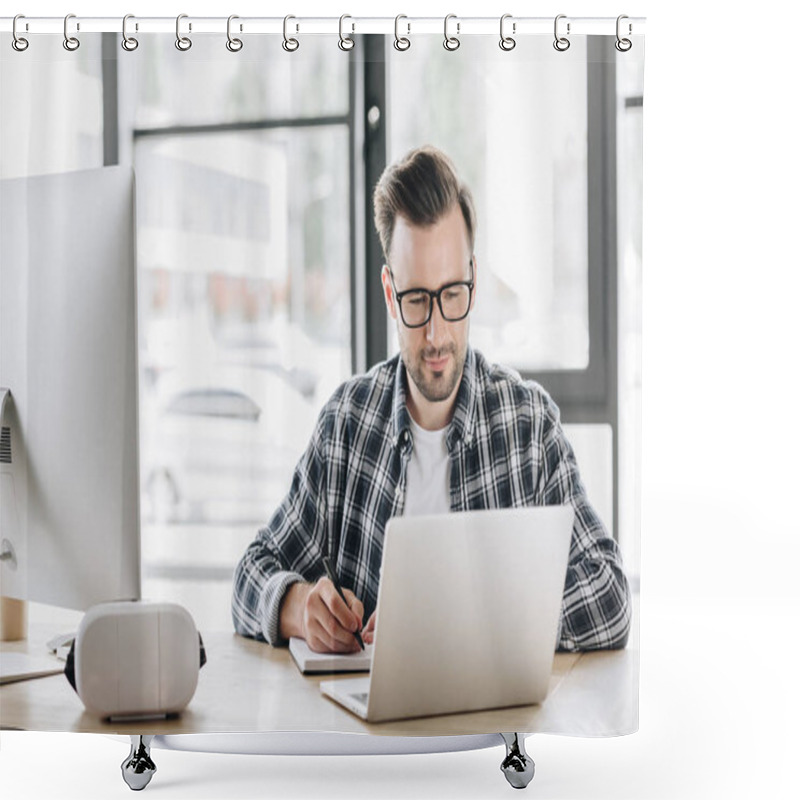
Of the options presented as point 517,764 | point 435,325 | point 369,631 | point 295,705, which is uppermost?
point 435,325

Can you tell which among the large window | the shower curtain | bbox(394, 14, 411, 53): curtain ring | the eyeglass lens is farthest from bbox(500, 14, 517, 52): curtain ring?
the eyeglass lens

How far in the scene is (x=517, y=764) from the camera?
1.82m

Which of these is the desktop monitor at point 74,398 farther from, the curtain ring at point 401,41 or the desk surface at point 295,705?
the curtain ring at point 401,41

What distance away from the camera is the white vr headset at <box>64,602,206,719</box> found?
1.64m

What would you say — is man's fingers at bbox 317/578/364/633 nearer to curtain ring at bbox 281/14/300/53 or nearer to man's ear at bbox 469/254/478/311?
man's ear at bbox 469/254/478/311

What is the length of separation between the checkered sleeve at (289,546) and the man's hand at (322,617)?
2 cm

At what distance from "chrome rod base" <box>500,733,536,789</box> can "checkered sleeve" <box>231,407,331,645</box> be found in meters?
0.46

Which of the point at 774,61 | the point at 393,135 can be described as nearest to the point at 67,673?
the point at 393,135

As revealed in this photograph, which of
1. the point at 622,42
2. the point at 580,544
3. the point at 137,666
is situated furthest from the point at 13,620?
the point at 622,42

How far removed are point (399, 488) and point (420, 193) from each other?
0.47 m

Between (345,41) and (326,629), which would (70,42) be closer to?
(345,41)

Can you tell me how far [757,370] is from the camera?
258cm

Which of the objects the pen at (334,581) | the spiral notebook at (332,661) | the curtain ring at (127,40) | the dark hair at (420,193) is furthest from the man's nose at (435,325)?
the curtain ring at (127,40)

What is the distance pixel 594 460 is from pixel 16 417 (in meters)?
0.92
